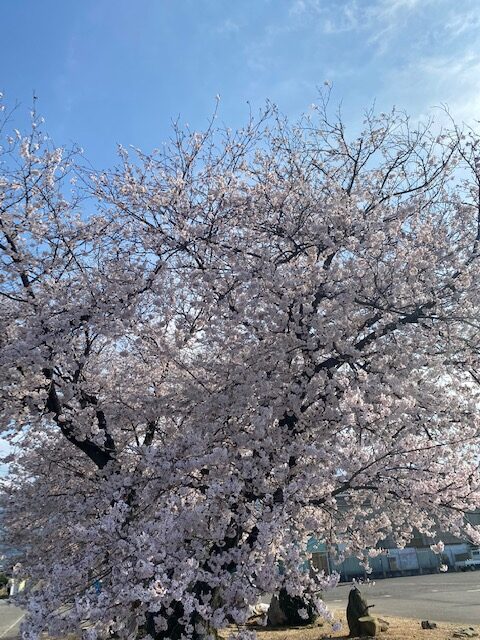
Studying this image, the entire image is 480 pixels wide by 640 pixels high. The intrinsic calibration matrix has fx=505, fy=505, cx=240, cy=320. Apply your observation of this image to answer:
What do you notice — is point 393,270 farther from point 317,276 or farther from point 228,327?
point 228,327

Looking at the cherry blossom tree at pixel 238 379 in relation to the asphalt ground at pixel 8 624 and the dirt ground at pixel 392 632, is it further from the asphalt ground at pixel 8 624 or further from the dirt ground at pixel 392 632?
the asphalt ground at pixel 8 624

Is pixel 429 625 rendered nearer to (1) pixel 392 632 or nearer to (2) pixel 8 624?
(1) pixel 392 632

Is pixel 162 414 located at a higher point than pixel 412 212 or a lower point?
lower

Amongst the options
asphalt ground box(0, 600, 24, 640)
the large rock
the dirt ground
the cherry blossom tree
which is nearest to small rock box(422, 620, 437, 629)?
the dirt ground

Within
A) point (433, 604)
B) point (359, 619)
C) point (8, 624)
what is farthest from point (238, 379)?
point (8, 624)

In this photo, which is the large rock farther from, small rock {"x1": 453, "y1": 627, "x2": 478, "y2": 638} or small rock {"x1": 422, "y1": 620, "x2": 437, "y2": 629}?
small rock {"x1": 453, "y1": 627, "x2": 478, "y2": 638}

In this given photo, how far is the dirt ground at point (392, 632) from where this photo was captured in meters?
9.81

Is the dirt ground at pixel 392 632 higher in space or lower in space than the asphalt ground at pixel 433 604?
higher

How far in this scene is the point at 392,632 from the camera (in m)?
10.5

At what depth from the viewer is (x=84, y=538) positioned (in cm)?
526

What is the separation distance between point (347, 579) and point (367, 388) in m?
32.2

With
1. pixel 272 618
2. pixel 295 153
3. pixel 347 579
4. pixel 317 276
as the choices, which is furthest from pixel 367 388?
pixel 347 579

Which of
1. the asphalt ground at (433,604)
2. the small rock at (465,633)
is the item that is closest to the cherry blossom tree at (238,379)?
the small rock at (465,633)

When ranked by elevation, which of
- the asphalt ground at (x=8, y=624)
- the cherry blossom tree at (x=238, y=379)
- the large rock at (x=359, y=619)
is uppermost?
the cherry blossom tree at (x=238, y=379)
